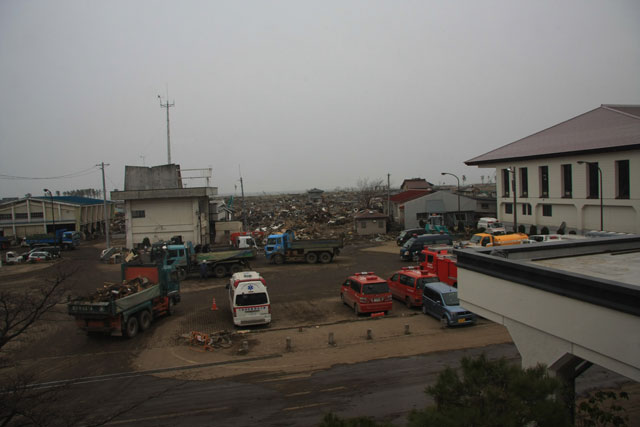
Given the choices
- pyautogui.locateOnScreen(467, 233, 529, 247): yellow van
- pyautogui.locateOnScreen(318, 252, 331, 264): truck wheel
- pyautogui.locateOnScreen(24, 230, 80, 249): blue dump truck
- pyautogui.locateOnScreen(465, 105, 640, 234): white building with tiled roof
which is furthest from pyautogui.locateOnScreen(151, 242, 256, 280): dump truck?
pyautogui.locateOnScreen(24, 230, 80, 249): blue dump truck

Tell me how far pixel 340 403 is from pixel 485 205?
45.6m

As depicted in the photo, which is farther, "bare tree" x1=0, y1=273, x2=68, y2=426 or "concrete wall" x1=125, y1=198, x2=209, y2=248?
"concrete wall" x1=125, y1=198, x2=209, y2=248

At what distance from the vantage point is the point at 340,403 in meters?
9.55

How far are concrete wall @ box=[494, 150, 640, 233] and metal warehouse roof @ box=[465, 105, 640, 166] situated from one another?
0.81 meters

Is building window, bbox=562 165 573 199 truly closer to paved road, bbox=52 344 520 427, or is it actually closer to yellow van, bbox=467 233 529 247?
yellow van, bbox=467 233 529 247

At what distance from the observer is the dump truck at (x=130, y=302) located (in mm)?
14336

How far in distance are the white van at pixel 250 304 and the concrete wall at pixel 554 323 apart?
952 cm

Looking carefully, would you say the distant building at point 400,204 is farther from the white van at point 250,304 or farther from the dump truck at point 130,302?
the white van at point 250,304

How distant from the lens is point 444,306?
51.2 feet

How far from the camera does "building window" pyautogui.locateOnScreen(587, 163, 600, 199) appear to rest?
32.9m

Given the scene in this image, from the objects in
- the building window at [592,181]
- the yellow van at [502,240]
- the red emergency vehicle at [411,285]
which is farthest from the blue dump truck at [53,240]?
the building window at [592,181]

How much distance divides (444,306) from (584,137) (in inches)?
1097

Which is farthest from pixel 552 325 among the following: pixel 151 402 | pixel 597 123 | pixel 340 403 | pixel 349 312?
pixel 597 123

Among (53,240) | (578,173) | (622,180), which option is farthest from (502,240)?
(53,240)
